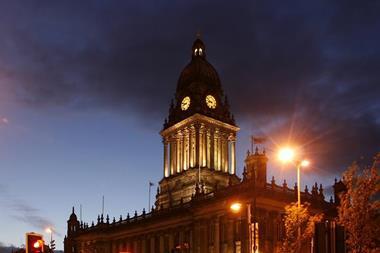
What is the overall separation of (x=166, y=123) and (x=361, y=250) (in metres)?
81.9

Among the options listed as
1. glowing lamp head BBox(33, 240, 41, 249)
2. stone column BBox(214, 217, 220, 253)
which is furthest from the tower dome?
glowing lamp head BBox(33, 240, 41, 249)

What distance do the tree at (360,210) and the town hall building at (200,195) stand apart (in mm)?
30077

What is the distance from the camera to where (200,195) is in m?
90.4

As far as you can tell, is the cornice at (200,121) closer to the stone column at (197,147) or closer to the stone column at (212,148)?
the stone column at (197,147)

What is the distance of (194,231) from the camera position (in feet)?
294

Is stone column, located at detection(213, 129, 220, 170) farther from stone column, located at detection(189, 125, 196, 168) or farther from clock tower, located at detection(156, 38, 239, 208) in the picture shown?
stone column, located at detection(189, 125, 196, 168)

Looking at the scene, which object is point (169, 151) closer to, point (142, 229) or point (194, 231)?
point (142, 229)

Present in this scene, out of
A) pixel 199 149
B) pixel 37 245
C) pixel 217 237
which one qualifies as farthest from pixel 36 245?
pixel 199 149

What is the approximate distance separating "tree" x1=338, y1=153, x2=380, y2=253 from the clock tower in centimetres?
6232

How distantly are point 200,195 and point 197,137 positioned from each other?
24082 mm

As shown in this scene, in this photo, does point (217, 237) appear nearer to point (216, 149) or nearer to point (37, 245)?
point (216, 149)

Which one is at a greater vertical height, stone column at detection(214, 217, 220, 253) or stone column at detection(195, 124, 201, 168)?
stone column at detection(195, 124, 201, 168)

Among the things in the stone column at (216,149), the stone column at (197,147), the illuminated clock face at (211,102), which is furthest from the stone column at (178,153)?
the illuminated clock face at (211,102)

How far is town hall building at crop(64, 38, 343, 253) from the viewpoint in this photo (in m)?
79.9
